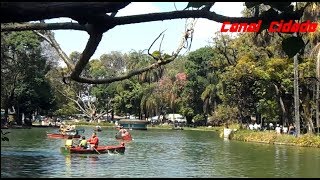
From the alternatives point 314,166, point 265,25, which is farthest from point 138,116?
point 265,25

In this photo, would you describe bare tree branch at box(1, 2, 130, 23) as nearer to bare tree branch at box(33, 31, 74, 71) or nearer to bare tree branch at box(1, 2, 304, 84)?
bare tree branch at box(1, 2, 304, 84)

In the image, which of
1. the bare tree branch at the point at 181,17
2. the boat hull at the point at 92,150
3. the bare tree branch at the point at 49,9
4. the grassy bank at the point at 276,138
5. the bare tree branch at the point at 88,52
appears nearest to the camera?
the bare tree branch at the point at 49,9

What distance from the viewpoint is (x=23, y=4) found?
193 centimetres

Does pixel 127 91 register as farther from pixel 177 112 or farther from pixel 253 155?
pixel 253 155

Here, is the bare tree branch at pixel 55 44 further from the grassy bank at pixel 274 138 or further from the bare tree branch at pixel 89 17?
the grassy bank at pixel 274 138

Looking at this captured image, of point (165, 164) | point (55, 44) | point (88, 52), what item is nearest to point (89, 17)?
point (88, 52)

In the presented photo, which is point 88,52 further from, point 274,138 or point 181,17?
point 274,138

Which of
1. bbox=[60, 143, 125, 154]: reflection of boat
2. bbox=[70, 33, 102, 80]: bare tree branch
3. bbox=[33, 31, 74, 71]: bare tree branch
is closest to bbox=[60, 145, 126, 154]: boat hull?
bbox=[60, 143, 125, 154]: reflection of boat

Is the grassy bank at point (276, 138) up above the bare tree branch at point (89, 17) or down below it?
below

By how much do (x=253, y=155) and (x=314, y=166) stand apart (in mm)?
4769

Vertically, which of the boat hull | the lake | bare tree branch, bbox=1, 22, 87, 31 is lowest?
the lake

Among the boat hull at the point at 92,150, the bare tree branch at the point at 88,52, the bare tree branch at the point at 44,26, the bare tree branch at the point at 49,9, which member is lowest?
the boat hull at the point at 92,150

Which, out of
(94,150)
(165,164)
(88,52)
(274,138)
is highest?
(88,52)

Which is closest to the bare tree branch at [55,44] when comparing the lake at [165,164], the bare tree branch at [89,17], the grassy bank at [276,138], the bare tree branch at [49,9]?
the bare tree branch at [89,17]
